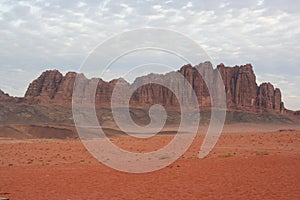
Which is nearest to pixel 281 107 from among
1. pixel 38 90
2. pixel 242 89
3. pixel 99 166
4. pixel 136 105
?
pixel 242 89

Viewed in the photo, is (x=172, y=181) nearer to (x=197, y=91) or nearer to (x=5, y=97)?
(x=197, y=91)

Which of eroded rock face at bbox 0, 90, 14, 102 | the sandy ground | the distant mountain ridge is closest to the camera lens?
the sandy ground

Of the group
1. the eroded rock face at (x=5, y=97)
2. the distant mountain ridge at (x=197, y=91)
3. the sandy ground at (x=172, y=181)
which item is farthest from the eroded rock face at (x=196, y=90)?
the sandy ground at (x=172, y=181)

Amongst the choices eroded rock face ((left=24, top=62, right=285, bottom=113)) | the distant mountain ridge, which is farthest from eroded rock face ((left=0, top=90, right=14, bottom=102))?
eroded rock face ((left=24, top=62, right=285, bottom=113))

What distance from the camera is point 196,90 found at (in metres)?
129

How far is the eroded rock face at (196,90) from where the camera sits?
126 meters

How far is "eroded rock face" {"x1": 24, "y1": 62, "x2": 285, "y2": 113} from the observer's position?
126062 millimetres

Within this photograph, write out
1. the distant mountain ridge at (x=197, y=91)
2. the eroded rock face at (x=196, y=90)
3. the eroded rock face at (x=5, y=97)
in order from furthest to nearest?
the distant mountain ridge at (x=197, y=91), the eroded rock face at (x=196, y=90), the eroded rock face at (x=5, y=97)

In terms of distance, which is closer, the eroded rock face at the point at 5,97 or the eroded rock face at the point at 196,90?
the eroded rock face at the point at 5,97

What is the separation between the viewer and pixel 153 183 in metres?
15.4

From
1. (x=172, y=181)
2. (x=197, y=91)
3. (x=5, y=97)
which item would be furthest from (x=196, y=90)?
(x=172, y=181)

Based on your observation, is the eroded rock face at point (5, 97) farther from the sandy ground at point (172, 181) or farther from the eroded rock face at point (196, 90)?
the sandy ground at point (172, 181)

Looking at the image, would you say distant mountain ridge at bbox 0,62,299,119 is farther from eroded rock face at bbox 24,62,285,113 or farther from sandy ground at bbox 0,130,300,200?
sandy ground at bbox 0,130,300,200

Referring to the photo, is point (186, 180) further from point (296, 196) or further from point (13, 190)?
point (13, 190)
